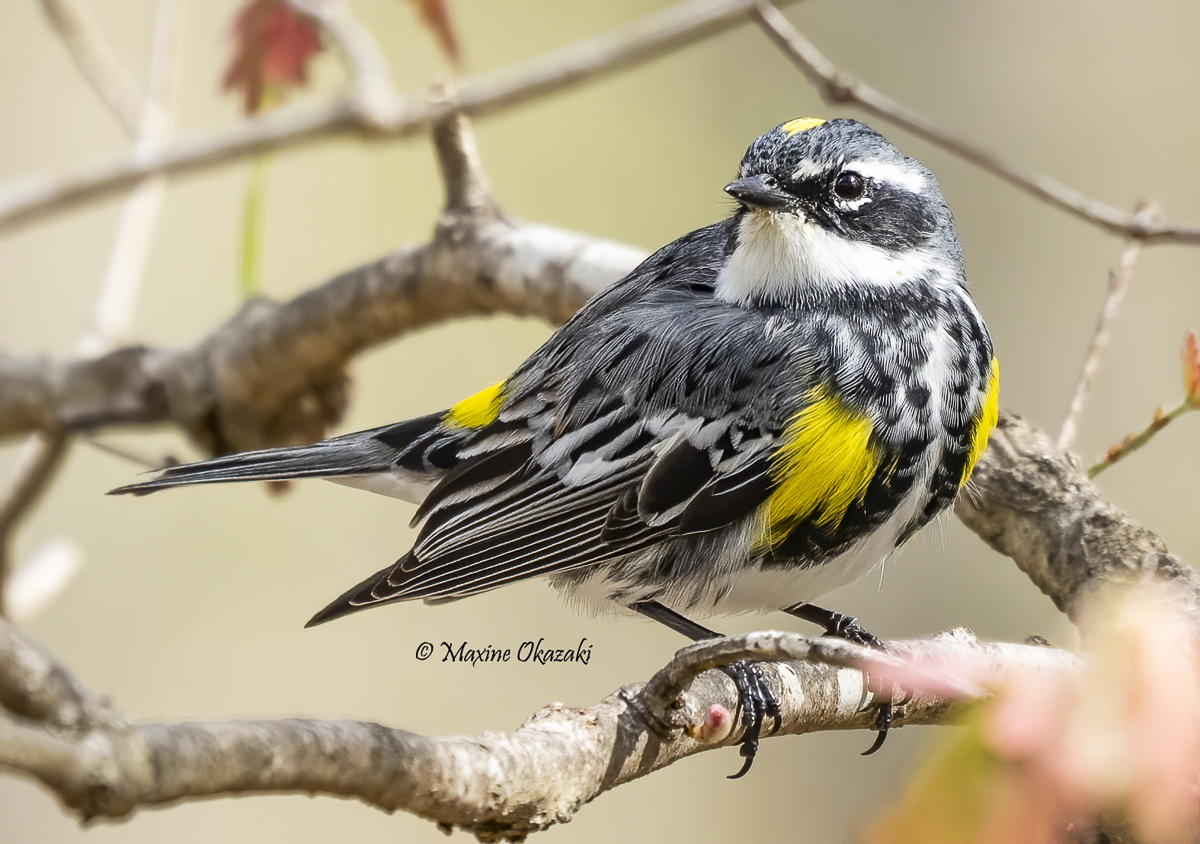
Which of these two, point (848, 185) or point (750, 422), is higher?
point (848, 185)

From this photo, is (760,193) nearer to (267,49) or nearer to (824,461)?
(824,461)

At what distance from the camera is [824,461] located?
92.6 inches

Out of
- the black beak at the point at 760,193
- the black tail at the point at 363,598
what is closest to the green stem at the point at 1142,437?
the black beak at the point at 760,193

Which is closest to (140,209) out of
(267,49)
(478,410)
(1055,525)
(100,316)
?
(100,316)

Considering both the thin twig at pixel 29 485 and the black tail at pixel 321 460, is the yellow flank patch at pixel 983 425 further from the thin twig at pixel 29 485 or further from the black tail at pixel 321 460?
the thin twig at pixel 29 485

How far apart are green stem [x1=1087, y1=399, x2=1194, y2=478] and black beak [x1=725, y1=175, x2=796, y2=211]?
3.04ft

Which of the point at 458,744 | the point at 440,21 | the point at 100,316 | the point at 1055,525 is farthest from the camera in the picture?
the point at 100,316

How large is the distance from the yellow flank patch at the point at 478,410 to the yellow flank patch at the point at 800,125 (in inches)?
38.1

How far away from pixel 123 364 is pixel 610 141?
11.3 ft

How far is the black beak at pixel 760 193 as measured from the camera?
2.42 meters

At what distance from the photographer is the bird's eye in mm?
2543

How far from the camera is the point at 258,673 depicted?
5.66m

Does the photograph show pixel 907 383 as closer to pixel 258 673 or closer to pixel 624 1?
pixel 258 673

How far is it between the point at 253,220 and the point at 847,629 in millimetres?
2198
